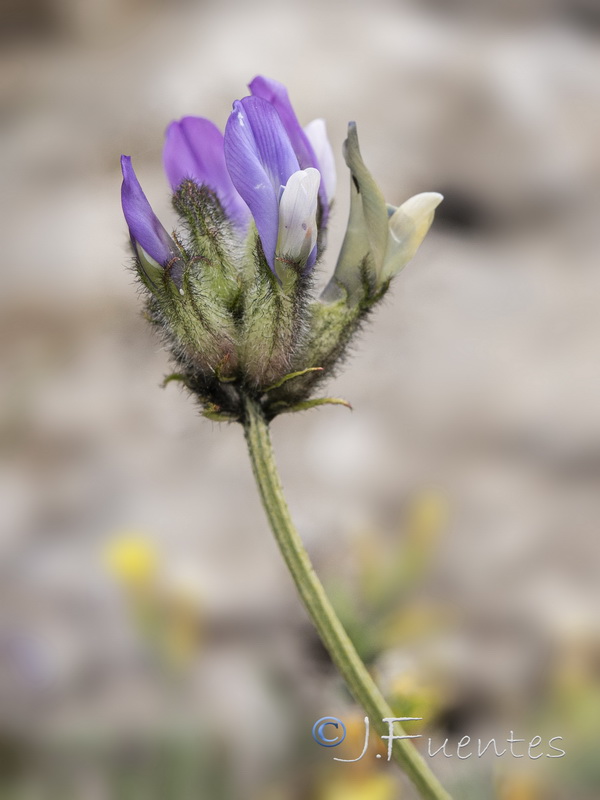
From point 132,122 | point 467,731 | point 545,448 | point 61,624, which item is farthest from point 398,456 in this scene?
point 132,122

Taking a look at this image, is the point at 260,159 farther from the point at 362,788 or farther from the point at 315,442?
the point at 315,442

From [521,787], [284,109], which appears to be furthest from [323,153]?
[521,787]

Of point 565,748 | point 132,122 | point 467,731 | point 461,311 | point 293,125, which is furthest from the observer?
point 132,122

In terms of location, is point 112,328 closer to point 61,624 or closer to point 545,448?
point 61,624

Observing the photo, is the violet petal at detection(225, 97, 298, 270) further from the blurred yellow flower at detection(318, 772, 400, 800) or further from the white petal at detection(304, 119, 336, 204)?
the blurred yellow flower at detection(318, 772, 400, 800)

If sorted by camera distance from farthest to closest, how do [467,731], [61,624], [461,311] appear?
[461,311] < [61,624] < [467,731]

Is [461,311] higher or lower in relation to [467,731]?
higher
